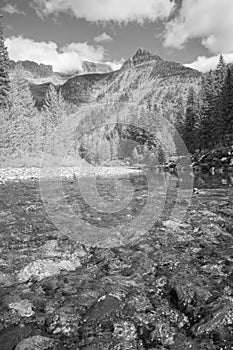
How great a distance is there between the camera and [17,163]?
144 feet

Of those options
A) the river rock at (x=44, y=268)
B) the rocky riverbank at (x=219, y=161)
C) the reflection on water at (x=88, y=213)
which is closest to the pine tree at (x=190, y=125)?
the rocky riverbank at (x=219, y=161)

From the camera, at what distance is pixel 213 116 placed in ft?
200

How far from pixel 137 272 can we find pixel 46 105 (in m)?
70.6

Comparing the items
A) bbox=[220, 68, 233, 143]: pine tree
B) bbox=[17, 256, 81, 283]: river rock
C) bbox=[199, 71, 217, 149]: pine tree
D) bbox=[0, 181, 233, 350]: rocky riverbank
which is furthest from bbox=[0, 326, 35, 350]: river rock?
bbox=[199, 71, 217, 149]: pine tree

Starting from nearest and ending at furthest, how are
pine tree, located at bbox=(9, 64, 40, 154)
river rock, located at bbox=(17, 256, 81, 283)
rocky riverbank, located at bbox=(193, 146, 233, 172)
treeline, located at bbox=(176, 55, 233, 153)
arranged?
river rock, located at bbox=(17, 256, 81, 283), rocky riverbank, located at bbox=(193, 146, 233, 172), pine tree, located at bbox=(9, 64, 40, 154), treeline, located at bbox=(176, 55, 233, 153)

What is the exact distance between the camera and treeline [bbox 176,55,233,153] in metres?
55.4

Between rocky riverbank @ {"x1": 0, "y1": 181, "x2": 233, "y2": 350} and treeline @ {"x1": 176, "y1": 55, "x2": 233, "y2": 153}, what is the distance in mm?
47053

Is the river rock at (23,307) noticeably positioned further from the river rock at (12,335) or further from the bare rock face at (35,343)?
the bare rock face at (35,343)

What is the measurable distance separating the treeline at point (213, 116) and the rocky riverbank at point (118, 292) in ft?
154

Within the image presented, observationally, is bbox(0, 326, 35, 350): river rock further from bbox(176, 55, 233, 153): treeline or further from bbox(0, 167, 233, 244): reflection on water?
bbox(176, 55, 233, 153): treeline

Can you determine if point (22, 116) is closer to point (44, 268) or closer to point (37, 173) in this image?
point (37, 173)

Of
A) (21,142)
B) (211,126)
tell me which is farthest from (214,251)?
(211,126)

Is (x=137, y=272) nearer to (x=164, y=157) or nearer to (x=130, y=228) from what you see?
(x=130, y=228)

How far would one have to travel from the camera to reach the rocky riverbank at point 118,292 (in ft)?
16.1
